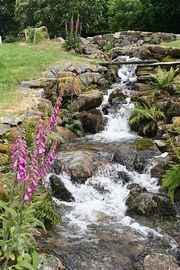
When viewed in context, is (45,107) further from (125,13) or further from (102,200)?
(125,13)

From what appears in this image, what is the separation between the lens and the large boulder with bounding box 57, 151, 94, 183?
→ 8102 millimetres

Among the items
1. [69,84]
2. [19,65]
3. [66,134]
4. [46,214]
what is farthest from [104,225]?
[19,65]

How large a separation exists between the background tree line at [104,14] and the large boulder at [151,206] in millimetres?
18765

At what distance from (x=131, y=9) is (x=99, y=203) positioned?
66.1 feet

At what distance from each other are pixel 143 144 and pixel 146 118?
1.66 metres

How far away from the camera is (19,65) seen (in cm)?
1446

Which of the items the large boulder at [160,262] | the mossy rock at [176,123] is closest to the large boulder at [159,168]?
the mossy rock at [176,123]

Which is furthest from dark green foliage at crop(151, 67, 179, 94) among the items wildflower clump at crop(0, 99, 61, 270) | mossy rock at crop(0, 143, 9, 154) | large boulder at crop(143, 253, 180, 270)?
wildflower clump at crop(0, 99, 61, 270)

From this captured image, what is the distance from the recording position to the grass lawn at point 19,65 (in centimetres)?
1101

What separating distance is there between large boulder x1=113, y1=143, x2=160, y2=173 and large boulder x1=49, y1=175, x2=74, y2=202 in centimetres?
166

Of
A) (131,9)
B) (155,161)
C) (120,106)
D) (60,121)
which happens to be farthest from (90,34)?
(155,161)

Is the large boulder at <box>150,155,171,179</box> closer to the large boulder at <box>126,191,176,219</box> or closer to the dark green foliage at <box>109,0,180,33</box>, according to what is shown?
the large boulder at <box>126,191,176,219</box>

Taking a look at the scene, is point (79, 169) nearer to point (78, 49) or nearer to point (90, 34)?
point (78, 49)

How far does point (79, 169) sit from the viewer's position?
8.18 metres
